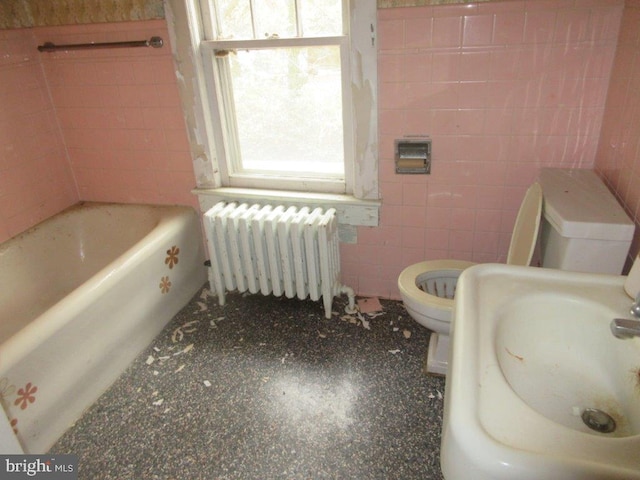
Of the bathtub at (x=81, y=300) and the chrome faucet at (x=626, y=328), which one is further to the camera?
the bathtub at (x=81, y=300)

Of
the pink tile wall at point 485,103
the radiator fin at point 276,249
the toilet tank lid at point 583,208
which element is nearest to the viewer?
the toilet tank lid at point 583,208

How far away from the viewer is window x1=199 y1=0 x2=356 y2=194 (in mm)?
2033

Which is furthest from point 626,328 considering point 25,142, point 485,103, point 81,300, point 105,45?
point 25,142

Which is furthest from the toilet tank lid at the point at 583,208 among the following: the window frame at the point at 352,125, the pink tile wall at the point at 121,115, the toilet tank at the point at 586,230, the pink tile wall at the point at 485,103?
the pink tile wall at the point at 121,115

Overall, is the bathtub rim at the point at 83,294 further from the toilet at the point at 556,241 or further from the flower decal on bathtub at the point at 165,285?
the toilet at the point at 556,241

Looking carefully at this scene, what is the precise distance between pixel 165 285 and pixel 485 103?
175 centimetres

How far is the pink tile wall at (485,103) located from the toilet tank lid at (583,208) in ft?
0.66

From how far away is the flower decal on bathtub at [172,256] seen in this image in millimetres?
2342

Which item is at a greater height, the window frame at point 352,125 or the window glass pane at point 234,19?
the window glass pane at point 234,19

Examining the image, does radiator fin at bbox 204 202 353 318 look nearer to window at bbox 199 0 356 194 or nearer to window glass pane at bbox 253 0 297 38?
window at bbox 199 0 356 194

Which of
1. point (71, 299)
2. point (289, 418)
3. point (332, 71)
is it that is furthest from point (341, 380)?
point (332, 71)

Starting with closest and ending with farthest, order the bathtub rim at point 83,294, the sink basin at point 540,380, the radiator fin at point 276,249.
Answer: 1. the sink basin at point 540,380
2. the bathtub rim at point 83,294
3. the radiator fin at point 276,249

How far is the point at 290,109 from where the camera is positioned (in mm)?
2219

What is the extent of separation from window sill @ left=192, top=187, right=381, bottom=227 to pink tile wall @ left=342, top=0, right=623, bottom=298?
89mm
